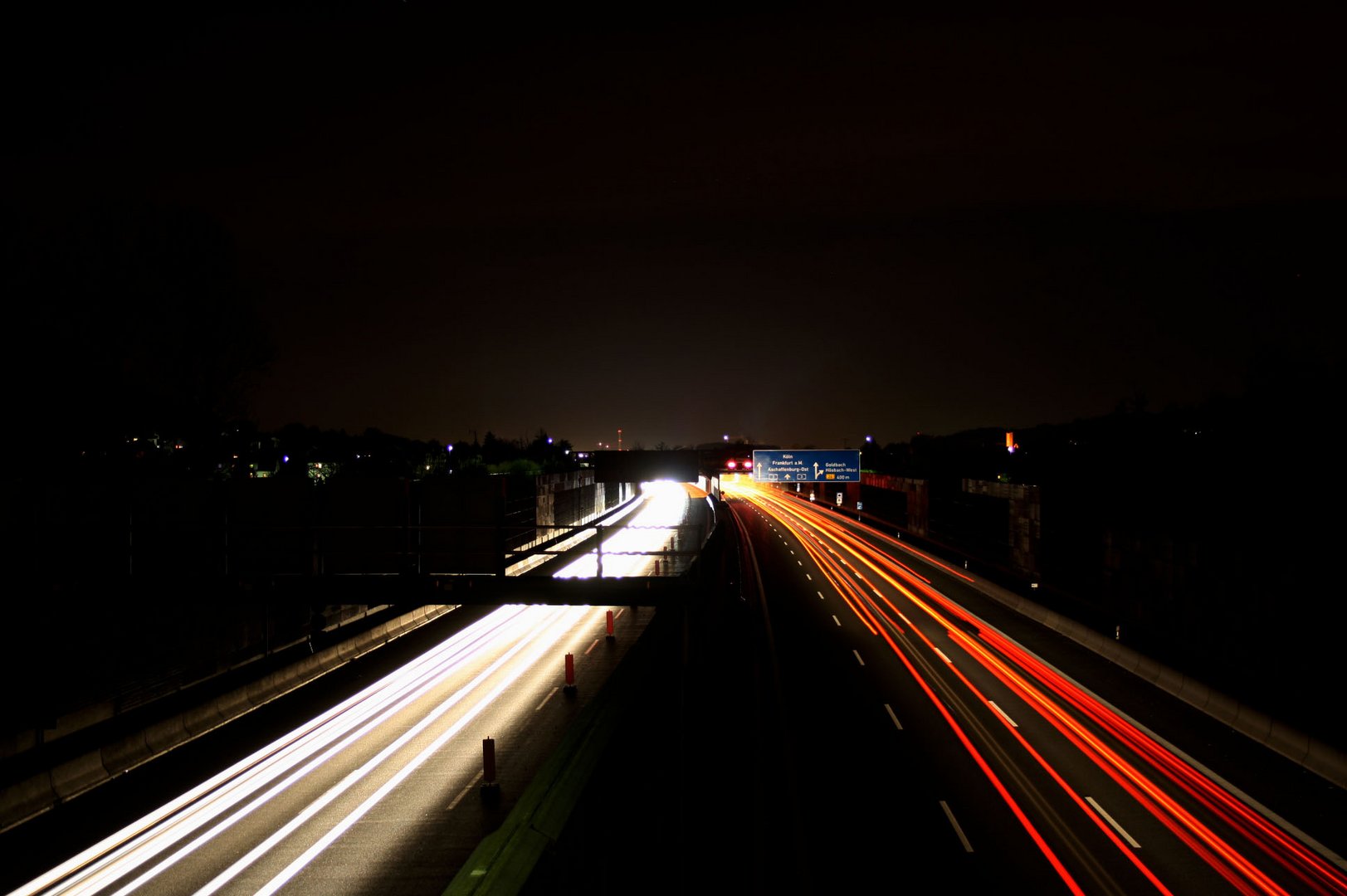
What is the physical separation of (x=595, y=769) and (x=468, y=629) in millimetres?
19725

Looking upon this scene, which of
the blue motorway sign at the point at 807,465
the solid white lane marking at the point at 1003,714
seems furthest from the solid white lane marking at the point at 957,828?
the blue motorway sign at the point at 807,465

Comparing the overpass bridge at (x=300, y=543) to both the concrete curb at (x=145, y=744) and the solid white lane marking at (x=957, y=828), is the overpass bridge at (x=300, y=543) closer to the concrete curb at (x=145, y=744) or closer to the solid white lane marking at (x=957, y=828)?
the concrete curb at (x=145, y=744)

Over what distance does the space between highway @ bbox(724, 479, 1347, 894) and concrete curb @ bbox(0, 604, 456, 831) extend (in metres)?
13.7

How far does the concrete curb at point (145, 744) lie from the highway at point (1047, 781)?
1371 cm

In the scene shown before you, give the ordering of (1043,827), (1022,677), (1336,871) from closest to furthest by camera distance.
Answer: (1336,871) → (1043,827) → (1022,677)

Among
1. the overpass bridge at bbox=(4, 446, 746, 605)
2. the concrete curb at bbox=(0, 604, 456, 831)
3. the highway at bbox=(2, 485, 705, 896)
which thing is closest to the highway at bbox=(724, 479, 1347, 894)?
the overpass bridge at bbox=(4, 446, 746, 605)

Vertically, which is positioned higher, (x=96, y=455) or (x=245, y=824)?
(x=96, y=455)

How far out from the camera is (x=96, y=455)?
97.7ft

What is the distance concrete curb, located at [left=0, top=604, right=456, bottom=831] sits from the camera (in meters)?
13.3

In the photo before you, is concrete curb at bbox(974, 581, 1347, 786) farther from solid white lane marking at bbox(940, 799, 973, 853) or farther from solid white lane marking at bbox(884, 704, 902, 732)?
solid white lane marking at bbox(940, 799, 973, 853)

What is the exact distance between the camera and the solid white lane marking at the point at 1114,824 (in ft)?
42.8

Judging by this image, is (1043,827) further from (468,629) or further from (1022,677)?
A: (468,629)

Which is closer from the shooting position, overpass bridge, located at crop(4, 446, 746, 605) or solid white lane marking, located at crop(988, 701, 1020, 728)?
solid white lane marking, located at crop(988, 701, 1020, 728)

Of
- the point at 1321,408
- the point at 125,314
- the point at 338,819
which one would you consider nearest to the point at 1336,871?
the point at 338,819
